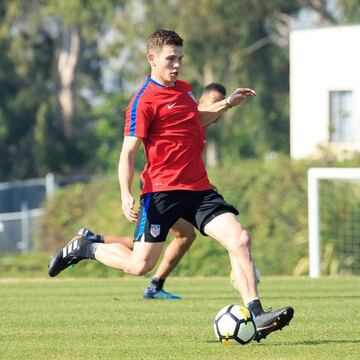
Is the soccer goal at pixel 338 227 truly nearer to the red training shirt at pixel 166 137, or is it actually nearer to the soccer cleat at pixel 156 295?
the soccer cleat at pixel 156 295

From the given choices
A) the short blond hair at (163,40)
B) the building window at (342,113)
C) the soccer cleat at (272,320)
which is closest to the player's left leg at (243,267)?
the soccer cleat at (272,320)

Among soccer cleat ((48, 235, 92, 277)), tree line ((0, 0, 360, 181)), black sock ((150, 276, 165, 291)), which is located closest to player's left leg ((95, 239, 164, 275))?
soccer cleat ((48, 235, 92, 277))

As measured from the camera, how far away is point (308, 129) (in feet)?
111

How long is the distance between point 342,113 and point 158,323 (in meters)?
24.3

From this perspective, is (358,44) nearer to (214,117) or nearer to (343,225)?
(343,225)

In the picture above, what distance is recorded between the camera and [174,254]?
41.8 feet

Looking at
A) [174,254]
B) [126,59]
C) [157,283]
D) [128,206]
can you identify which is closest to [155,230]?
[128,206]

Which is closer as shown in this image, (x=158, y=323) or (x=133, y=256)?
(x=133, y=256)

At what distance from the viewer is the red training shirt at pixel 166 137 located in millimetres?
9195

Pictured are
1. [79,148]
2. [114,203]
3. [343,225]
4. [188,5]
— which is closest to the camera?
[343,225]

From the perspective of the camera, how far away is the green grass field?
8188mm

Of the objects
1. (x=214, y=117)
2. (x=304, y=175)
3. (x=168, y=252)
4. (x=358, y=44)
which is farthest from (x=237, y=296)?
(x=358, y=44)

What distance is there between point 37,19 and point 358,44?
16865mm

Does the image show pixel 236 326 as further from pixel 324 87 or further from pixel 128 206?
pixel 324 87
